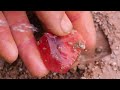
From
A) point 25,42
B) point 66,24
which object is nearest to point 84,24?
point 66,24

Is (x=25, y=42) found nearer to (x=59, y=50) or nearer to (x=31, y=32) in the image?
(x=31, y=32)

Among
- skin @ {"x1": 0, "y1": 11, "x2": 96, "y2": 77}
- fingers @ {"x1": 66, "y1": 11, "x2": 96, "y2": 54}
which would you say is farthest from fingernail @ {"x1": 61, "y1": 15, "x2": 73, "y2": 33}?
fingers @ {"x1": 66, "y1": 11, "x2": 96, "y2": 54}

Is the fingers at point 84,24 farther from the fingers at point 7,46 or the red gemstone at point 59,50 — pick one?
the fingers at point 7,46

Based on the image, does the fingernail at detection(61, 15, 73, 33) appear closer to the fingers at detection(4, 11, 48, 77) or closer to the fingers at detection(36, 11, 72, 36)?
the fingers at detection(36, 11, 72, 36)

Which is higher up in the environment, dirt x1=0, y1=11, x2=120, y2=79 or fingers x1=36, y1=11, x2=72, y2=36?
fingers x1=36, y1=11, x2=72, y2=36

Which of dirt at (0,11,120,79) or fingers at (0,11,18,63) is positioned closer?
fingers at (0,11,18,63)

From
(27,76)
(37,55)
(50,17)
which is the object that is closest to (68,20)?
(50,17)

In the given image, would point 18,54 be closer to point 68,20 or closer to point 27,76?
point 27,76

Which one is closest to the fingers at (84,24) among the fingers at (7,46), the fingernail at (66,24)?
the fingernail at (66,24)
